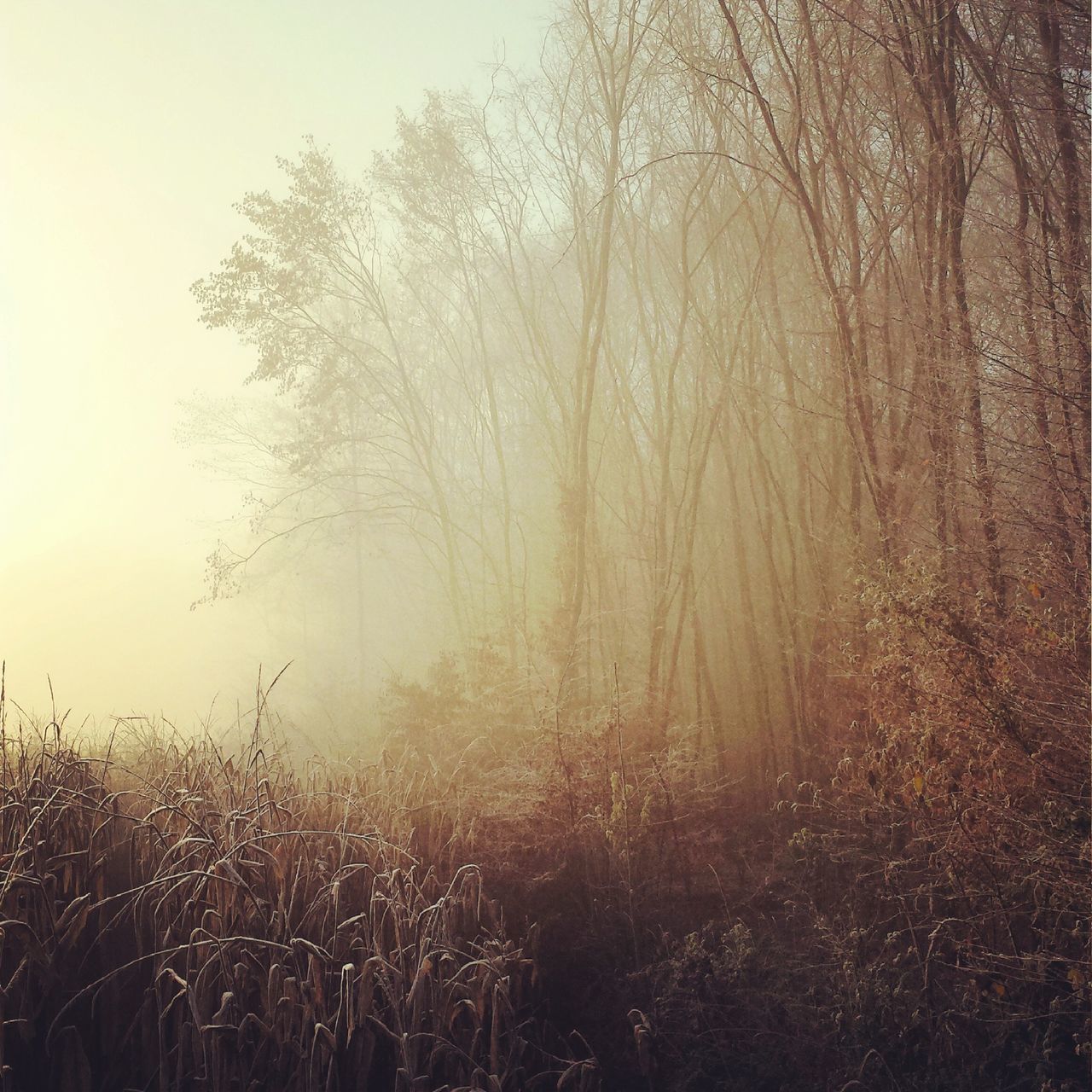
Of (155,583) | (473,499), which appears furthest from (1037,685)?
(155,583)

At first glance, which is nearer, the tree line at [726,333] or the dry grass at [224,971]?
the dry grass at [224,971]

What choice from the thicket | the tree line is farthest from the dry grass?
the tree line

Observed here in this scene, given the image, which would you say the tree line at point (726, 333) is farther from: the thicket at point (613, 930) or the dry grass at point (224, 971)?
the dry grass at point (224, 971)

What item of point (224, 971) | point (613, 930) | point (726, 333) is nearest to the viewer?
point (224, 971)

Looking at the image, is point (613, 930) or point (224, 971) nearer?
point (224, 971)

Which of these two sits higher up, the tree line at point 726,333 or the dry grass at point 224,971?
the tree line at point 726,333

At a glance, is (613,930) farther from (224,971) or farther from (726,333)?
(726,333)

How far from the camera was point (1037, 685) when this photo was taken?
85.7 inches

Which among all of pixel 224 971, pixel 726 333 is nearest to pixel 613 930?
pixel 224 971

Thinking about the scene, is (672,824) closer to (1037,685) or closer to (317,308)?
(1037,685)

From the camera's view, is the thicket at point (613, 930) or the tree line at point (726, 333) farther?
the tree line at point (726, 333)

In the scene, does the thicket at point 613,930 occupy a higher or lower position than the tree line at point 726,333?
lower

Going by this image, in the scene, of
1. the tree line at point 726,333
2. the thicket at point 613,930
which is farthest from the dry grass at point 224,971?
the tree line at point 726,333

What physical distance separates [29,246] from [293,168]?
88.8 inches
